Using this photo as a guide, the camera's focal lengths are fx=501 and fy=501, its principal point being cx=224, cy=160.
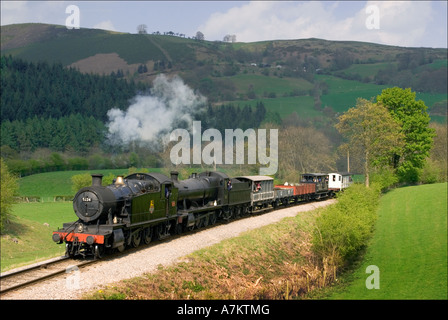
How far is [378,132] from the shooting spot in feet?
232

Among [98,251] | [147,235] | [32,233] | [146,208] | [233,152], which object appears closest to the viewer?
[98,251]

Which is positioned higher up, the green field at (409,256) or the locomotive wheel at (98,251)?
the locomotive wheel at (98,251)

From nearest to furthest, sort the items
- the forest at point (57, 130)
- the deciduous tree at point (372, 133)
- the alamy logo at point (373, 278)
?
1. the alamy logo at point (373, 278)
2. the deciduous tree at point (372, 133)
3. the forest at point (57, 130)

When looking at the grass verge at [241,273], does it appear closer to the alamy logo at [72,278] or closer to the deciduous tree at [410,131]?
the alamy logo at [72,278]

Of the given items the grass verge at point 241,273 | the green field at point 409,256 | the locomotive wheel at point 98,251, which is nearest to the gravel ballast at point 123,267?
the locomotive wheel at point 98,251

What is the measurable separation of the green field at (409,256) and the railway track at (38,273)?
14.7 meters

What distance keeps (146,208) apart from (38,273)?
8264 mm

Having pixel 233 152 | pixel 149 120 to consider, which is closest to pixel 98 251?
pixel 233 152

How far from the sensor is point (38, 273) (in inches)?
918

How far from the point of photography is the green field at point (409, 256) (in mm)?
26734

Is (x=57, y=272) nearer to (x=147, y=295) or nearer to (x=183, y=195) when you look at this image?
(x=147, y=295)

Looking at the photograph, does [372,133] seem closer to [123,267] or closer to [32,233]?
[32,233]

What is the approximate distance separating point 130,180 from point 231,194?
1604 cm

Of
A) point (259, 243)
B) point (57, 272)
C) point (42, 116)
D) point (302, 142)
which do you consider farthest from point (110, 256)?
point (42, 116)
